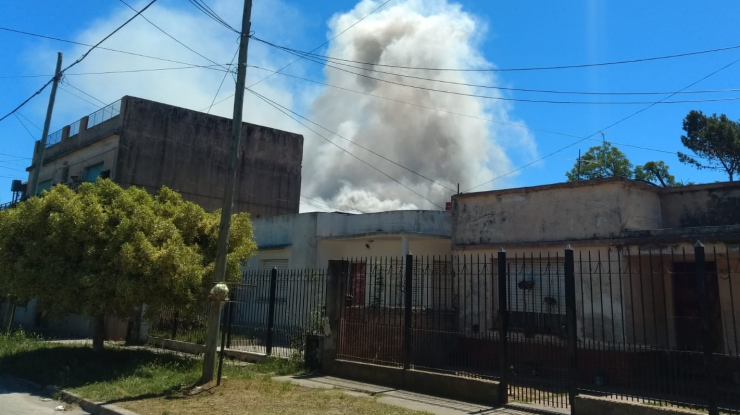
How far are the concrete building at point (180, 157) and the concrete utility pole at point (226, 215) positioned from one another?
15.3 metres

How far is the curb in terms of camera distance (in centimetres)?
841

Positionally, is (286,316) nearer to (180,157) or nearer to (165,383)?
(165,383)

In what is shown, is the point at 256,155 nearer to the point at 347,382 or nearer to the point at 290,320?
the point at 290,320

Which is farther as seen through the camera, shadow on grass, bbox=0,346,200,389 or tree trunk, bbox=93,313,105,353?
tree trunk, bbox=93,313,105,353

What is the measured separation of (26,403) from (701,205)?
14.0 meters

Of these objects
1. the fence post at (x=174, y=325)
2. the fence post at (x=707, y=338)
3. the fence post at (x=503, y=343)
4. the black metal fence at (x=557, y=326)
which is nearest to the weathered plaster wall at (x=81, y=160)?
the fence post at (x=174, y=325)

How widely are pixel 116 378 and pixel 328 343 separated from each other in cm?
418

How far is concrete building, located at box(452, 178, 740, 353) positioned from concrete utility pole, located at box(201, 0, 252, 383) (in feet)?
16.7

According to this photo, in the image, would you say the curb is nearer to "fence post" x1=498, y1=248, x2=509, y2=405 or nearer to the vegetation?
"fence post" x1=498, y1=248, x2=509, y2=405

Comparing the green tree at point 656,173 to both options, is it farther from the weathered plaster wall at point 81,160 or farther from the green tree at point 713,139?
the weathered plaster wall at point 81,160

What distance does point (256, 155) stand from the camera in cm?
2827

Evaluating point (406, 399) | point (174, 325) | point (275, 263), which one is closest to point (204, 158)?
point (275, 263)

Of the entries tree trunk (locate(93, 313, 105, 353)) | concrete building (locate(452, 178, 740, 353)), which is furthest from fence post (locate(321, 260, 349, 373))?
tree trunk (locate(93, 313, 105, 353))

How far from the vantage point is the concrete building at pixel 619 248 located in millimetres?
11414
